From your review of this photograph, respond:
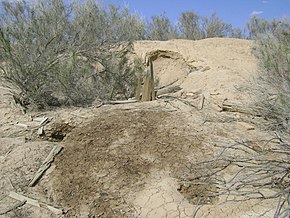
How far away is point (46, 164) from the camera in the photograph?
17.6 ft

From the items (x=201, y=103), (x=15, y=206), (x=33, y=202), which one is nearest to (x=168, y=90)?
(x=201, y=103)

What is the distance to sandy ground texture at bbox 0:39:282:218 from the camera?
4.44 meters

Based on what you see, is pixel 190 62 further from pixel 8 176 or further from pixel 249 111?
pixel 8 176

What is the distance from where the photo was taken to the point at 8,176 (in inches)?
202

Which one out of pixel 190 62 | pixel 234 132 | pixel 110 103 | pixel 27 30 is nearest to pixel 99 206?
pixel 234 132

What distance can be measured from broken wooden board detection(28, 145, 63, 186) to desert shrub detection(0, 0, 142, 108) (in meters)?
2.63

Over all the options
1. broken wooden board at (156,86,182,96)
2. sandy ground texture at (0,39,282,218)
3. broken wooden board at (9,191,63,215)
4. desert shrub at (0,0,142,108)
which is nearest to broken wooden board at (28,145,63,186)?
sandy ground texture at (0,39,282,218)

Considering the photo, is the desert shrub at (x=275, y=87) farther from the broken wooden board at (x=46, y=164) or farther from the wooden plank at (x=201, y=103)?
the broken wooden board at (x=46, y=164)

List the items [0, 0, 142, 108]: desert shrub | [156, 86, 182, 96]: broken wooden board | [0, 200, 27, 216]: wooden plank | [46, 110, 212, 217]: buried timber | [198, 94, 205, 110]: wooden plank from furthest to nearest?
[156, 86, 182, 96]: broken wooden board < [0, 0, 142, 108]: desert shrub < [198, 94, 205, 110]: wooden plank < [46, 110, 212, 217]: buried timber < [0, 200, 27, 216]: wooden plank

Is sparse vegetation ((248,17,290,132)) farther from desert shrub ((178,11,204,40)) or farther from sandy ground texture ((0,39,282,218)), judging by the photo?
desert shrub ((178,11,204,40))

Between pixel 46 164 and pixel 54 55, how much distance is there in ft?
12.6

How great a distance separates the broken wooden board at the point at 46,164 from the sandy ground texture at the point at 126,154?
0.21 ft

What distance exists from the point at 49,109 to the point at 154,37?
8.95m

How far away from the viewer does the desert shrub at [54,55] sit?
26.3ft
